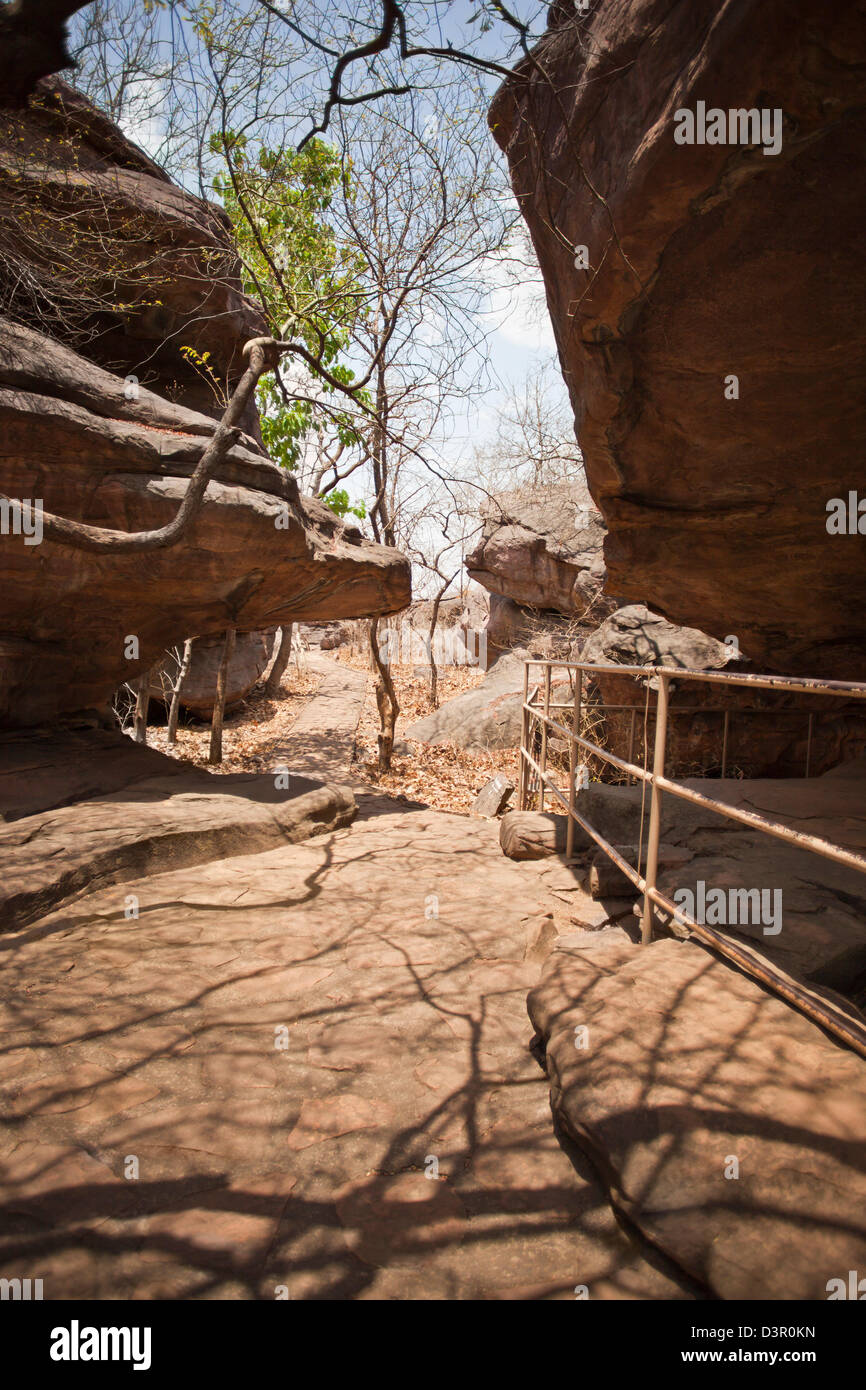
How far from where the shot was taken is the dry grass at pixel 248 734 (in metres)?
11.8

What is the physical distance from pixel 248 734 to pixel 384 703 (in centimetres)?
465

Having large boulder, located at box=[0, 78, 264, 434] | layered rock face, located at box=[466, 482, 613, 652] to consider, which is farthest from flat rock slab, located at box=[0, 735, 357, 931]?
layered rock face, located at box=[466, 482, 613, 652]

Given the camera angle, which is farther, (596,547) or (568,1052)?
(596,547)

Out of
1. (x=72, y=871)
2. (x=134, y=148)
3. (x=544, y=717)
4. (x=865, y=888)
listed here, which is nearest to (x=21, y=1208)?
(x=72, y=871)

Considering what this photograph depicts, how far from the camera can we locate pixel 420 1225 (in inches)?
66.1

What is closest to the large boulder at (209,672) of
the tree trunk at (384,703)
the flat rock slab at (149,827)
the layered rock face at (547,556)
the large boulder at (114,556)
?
→ the tree trunk at (384,703)

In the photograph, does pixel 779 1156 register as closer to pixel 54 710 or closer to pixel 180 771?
pixel 180 771

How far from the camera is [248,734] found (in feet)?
46.8

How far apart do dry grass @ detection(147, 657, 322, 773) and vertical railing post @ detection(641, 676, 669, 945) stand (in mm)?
7817

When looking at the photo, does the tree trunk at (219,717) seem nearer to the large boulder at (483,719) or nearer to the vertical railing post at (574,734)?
the large boulder at (483,719)

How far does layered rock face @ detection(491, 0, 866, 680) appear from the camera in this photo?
2.54 m

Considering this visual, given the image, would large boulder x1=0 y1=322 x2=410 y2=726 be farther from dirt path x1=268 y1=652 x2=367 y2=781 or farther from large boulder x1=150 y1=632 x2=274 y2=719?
large boulder x1=150 y1=632 x2=274 y2=719

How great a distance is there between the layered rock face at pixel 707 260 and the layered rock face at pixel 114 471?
331 cm

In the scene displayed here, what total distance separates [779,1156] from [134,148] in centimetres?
887
